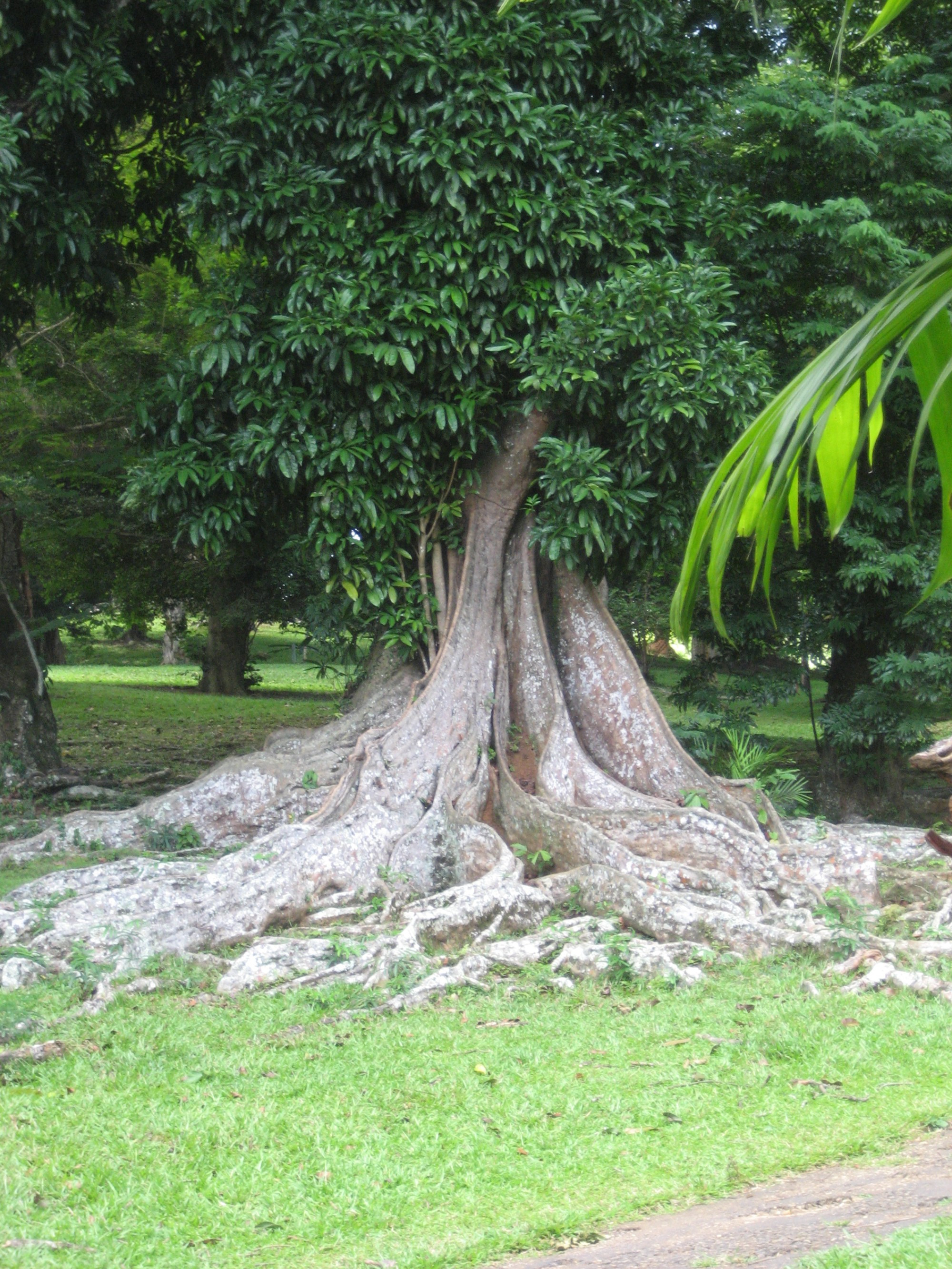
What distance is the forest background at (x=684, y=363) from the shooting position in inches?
344

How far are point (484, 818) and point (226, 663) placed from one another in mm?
14415

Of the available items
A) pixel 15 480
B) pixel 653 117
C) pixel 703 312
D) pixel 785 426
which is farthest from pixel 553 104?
pixel 785 426

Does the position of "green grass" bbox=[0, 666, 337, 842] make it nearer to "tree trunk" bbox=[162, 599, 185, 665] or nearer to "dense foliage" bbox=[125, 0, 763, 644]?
"tree trunk" bbox=[162, 599, 185, 665]

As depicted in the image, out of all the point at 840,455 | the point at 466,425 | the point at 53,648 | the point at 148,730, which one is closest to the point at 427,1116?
the point at 840,455

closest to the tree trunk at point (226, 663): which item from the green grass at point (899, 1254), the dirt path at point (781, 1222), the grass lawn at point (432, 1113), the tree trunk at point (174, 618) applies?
the tree trunk at point (174, 618)

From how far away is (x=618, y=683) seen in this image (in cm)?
939

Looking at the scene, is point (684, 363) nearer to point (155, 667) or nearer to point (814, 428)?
point (814, 428)

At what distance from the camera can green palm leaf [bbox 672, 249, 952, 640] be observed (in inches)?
41.8

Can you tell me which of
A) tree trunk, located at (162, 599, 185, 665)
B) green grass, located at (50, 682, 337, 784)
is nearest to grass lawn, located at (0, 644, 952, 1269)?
green grass, located at (50, 682, 337, 784)

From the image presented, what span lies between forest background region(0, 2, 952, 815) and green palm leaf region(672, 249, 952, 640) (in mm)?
7305

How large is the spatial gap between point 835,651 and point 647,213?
194 inches

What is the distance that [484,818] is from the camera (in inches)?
343

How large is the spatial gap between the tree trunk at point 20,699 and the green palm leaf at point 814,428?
1230cm

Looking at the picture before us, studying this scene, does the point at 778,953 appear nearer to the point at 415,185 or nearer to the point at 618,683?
the point at 618,683
